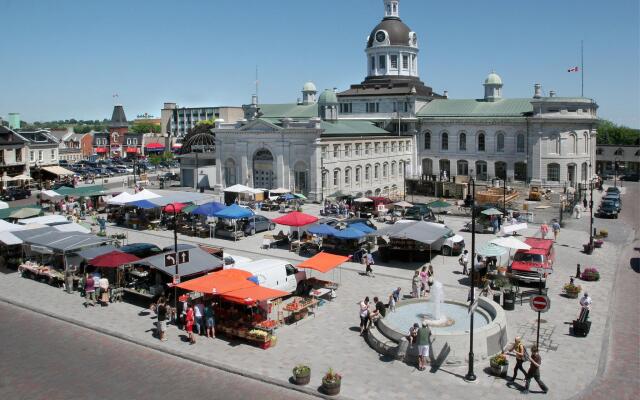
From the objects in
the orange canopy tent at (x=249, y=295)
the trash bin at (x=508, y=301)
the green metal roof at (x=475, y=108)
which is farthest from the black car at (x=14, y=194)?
the trash bin at (x=508, y=301)

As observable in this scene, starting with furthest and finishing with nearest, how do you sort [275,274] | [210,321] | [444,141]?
[444,141] → [275,274] → [210,321]

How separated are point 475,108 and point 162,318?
57413mm

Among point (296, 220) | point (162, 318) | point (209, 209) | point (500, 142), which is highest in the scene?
point (500, 142)

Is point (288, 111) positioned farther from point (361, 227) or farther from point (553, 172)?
point (361, 227)

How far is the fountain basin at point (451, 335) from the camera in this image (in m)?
18.1

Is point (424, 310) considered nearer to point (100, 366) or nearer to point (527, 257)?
point (527, 257)

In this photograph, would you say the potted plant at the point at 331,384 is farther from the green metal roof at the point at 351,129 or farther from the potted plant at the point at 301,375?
the green metal roof at the point at 351,129

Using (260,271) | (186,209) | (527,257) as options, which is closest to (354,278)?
(260,271)

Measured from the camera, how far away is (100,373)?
1759 cm

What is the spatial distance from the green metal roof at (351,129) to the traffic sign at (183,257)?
109 ft

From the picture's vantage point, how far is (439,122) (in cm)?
7175

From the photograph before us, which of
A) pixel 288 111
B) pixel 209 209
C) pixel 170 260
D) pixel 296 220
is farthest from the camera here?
pixel 288 111

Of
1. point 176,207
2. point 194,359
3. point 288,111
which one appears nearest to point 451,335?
point 194,359

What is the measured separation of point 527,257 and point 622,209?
31.7m
